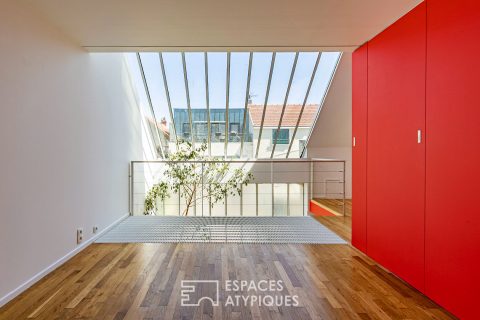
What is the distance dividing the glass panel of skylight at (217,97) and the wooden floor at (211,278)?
3157 mm

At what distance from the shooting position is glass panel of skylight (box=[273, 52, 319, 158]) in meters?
5.34

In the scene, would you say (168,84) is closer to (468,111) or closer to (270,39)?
(270,39)

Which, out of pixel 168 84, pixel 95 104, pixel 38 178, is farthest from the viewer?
pixel 168 84

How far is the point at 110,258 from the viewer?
2852 millimetres

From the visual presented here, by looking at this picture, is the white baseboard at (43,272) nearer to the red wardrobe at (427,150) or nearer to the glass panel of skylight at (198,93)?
the red wardrobe at (427,150)

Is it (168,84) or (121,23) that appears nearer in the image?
(121,23)

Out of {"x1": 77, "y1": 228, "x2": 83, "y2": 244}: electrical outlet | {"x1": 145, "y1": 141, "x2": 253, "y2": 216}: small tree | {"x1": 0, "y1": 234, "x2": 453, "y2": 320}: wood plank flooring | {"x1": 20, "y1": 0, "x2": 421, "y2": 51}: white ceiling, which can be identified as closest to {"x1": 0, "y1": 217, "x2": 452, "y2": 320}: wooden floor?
{"x1": 0, "y1": 234, "x2": 453, "y2": 320}: wood plank flooring

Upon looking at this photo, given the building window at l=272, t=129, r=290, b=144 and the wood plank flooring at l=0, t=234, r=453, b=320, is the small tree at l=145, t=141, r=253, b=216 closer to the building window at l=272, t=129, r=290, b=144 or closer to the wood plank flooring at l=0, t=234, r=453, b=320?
the building window at l=272, t=129, r=290, b=144

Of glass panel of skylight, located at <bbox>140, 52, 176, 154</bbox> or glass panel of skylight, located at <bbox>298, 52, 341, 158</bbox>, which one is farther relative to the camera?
glass panel of skylight, located at <bbox>298, 52, 341, 158</bbox>

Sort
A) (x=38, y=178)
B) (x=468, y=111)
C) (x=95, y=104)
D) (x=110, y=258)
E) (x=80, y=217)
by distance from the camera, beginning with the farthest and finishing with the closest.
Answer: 1. (x=95, y=104)
2. (x=80, y=217)
3. (x=110, y=258)
4. (x=38, y=178)
5. (x=468, y=111)

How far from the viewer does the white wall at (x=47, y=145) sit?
2037mm

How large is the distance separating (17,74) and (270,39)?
6.50ft

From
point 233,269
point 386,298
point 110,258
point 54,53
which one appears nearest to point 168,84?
point 54,53

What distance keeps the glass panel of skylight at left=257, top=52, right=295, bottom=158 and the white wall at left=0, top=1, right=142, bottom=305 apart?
275 cm
